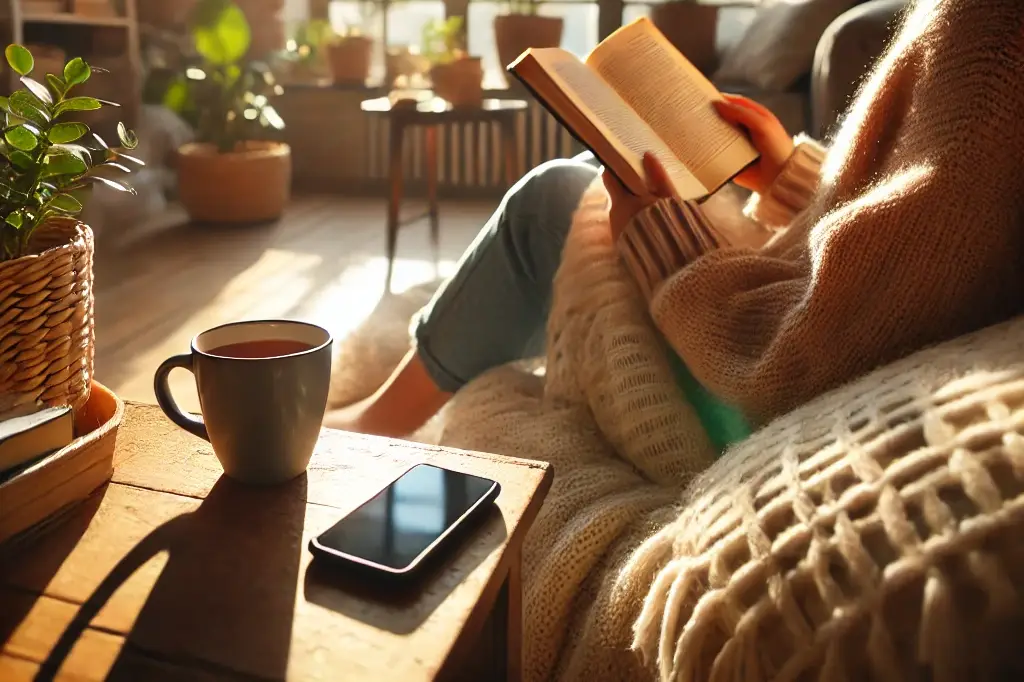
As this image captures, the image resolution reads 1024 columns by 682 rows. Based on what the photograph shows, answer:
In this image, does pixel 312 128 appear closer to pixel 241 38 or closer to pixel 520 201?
pixel 241 38

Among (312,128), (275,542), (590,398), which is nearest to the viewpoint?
(275,542)

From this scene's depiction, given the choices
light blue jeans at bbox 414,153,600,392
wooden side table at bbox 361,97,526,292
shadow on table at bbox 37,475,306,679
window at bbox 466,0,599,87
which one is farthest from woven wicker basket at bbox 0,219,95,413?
window at bbox 466,0,599,87

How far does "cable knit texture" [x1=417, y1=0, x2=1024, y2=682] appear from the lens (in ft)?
1.24

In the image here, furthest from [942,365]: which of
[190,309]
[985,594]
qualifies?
[190,309]

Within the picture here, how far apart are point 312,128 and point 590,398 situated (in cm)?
317

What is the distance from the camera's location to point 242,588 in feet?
1.38

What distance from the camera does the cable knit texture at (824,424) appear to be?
38cm

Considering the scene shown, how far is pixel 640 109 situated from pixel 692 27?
2.21 meters

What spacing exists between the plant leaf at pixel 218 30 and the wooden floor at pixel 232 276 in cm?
58

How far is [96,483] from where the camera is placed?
0.51m

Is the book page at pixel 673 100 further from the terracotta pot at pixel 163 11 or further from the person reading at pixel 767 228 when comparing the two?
the terracotta pot at pixel 163 11

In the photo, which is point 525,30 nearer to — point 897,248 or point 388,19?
point 388,19

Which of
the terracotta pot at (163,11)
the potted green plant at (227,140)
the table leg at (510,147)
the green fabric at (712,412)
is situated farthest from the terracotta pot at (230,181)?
the green fabric at (712,412)

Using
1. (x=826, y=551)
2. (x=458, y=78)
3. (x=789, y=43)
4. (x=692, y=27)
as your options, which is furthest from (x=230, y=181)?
(x=826, y=551)
